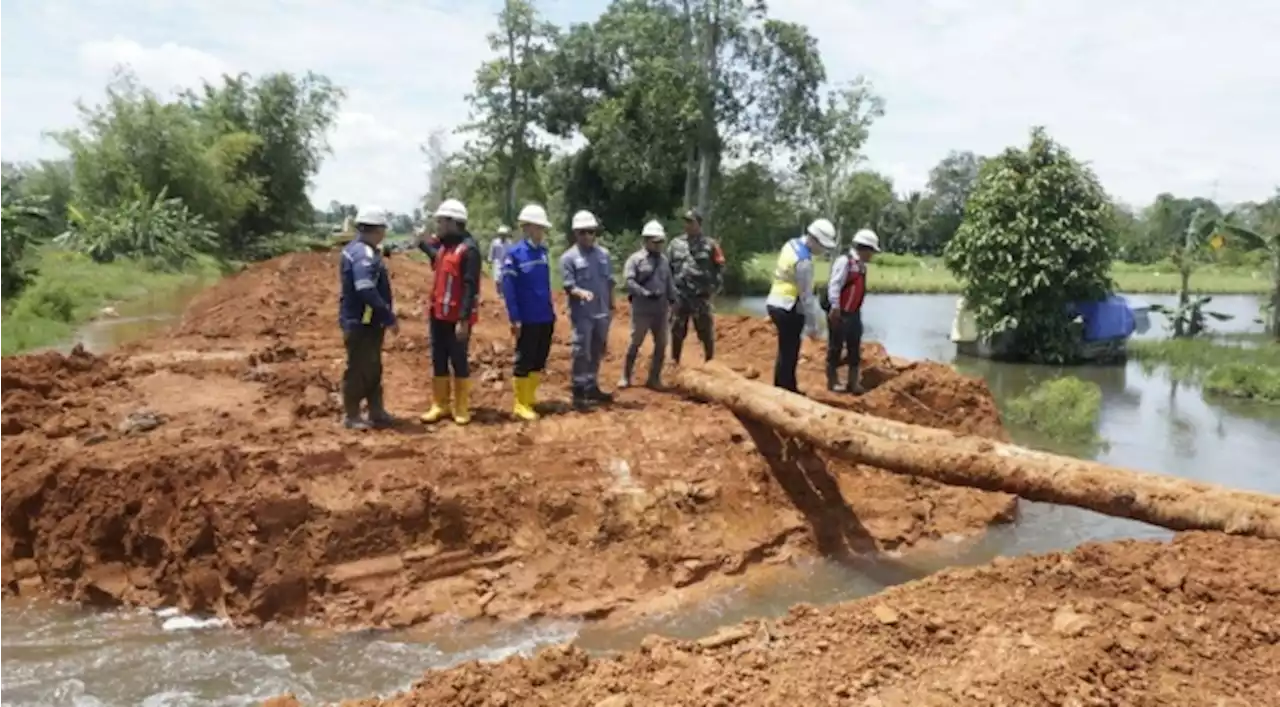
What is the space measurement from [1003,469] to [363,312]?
189 inches

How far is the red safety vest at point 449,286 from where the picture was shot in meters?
8.02

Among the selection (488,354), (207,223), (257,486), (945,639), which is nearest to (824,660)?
(945,639)

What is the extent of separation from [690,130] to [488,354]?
23.2m

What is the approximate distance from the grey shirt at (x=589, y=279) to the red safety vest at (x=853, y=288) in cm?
243

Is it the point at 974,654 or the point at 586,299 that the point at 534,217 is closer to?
the point at 586,299

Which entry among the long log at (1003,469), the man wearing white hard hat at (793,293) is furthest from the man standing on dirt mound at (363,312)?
the man wearing white hard hat at (793,293)

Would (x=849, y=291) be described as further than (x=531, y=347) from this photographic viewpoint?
Yes

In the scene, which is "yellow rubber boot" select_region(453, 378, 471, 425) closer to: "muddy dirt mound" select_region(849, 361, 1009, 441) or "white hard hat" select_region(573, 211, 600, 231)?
"white hard hat" select_region(573, 211, 600, 231)

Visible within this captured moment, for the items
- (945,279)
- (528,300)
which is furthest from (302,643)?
(945,279)

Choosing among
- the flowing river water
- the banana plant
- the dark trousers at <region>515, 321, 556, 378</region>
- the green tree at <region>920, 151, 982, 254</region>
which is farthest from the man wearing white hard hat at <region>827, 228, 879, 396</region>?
the green tree at <region>920, 151, 982, 254</region>

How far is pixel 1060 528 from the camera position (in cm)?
897

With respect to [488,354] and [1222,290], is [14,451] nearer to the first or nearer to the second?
[488,354]

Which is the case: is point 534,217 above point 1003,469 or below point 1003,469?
above

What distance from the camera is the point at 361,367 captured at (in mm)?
7844
